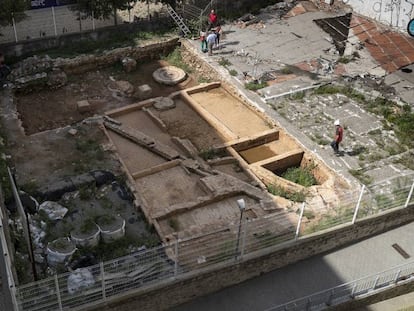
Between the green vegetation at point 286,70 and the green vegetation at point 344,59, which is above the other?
the green vegetation at point 344,59

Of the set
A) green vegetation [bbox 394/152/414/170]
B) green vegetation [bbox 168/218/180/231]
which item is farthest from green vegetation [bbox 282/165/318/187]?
green vegetation [bbox 168/218/180/231]

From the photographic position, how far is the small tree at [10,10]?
18206mm

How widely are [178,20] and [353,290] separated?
15032mm

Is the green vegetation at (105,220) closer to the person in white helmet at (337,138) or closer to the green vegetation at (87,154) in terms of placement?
the green vegetation at (87,154)

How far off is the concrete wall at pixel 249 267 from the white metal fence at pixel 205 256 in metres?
0.17

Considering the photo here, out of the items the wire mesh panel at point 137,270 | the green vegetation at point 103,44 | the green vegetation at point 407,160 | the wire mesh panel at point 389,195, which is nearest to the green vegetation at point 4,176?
the wire mesh panel at point 137,270

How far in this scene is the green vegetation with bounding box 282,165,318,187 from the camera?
16031mm

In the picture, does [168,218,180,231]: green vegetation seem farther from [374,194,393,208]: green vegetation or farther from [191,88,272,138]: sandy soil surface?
[374,194,393,208]: green vegetation

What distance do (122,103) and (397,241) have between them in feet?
36.7

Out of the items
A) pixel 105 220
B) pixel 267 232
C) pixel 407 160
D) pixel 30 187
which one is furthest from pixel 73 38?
pixel 407 160

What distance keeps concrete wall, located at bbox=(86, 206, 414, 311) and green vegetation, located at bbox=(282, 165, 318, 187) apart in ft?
8.37

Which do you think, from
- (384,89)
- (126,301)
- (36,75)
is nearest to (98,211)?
(126,301)

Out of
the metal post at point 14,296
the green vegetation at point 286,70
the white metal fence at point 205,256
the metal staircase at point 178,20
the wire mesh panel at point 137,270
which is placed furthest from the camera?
the metal staircase at point 178,20

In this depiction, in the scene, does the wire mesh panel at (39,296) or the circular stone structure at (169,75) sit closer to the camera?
the wire mesh panel at (39,296)
